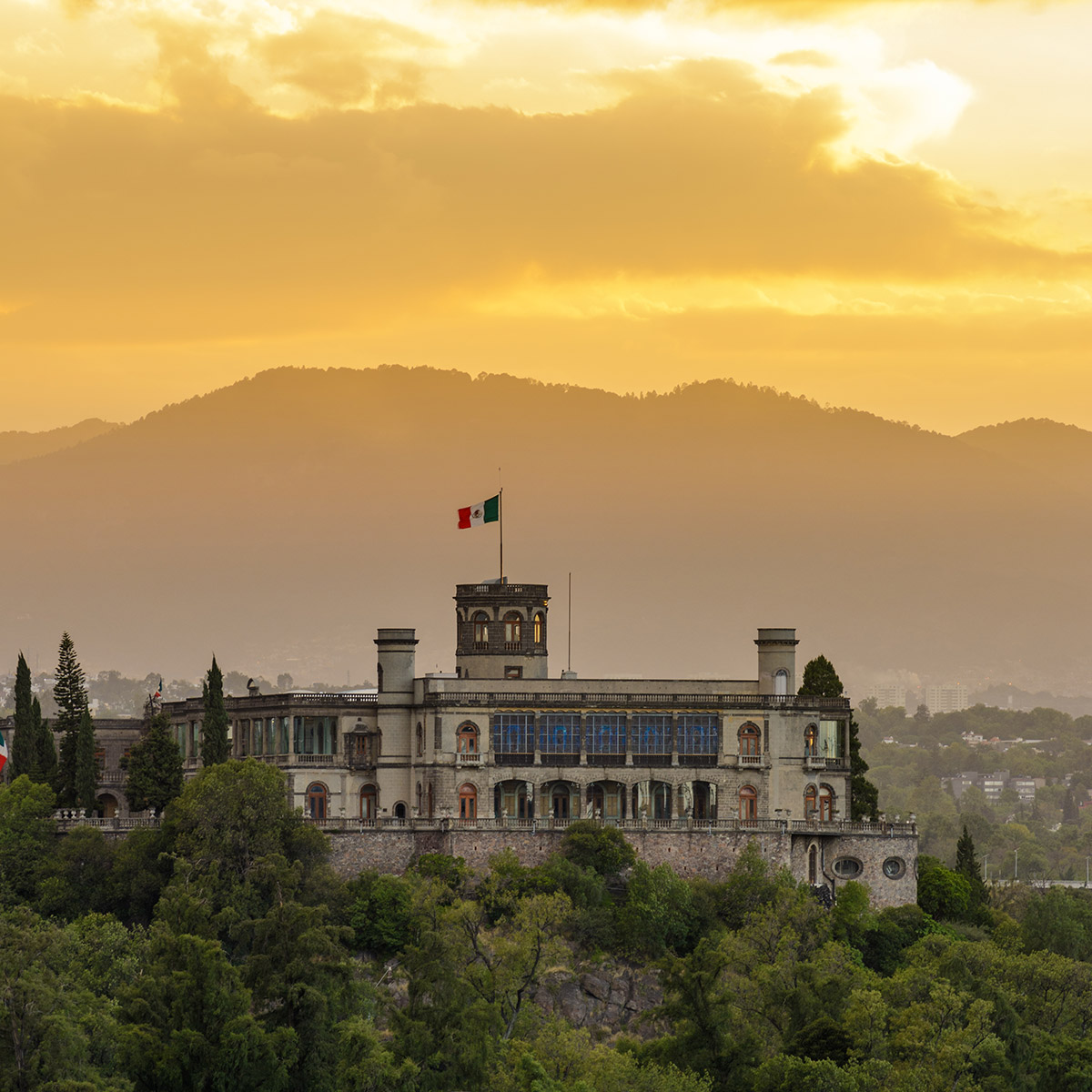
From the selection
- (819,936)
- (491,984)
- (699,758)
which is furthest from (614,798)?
(491,984)

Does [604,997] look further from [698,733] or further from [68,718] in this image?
[68,718]

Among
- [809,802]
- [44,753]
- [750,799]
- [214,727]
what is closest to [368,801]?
[214,727]

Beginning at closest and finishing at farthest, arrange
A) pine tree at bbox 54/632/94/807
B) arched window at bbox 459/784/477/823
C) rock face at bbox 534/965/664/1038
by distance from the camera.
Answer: rock face at bbox 534/965/664/1038, arched window at bbox 459/784/477/823, pine tree at bbox 54/632/94/807

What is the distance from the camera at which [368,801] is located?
121 metres

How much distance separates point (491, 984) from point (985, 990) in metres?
21.0

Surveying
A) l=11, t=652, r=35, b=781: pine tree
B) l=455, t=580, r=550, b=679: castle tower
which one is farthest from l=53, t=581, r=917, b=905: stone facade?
l=11, t=652, r=35, b=781: pine tree

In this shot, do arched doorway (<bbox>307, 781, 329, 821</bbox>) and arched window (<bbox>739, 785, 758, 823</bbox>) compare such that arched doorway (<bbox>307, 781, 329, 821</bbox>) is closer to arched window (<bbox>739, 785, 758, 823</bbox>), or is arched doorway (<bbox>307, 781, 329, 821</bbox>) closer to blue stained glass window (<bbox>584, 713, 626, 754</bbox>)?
Answer: blue stained glass window (<bbox>584, 713, 626, 754</bbox>)

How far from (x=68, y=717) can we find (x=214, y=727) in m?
11.8

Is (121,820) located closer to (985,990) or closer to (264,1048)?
(264,1048)

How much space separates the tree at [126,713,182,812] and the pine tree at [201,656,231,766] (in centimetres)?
160

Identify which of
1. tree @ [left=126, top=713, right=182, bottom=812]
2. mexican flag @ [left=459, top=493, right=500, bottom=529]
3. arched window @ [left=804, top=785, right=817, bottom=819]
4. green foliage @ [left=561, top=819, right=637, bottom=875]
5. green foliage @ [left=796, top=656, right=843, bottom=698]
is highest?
mexican flag @ [left=459, top=493, right=500, bottom=529]

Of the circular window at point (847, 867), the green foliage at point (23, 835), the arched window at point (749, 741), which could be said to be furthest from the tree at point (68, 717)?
the circular window at point (847, 867)

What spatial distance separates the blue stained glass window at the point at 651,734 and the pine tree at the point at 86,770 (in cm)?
2791

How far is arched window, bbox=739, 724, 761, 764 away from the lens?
118000 mm
